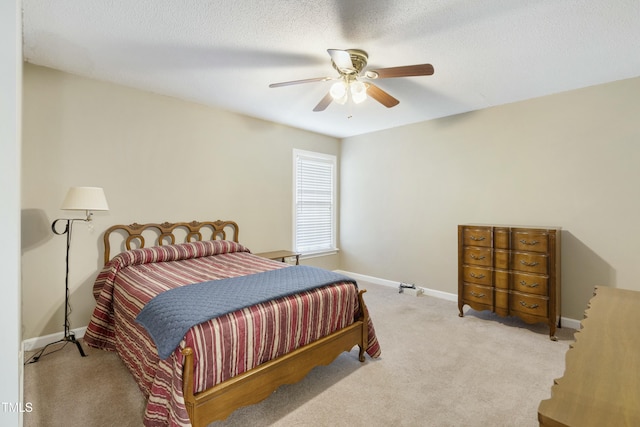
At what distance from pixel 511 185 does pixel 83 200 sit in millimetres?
4520

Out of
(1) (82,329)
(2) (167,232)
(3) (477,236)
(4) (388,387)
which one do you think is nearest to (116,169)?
(2) (167,232)

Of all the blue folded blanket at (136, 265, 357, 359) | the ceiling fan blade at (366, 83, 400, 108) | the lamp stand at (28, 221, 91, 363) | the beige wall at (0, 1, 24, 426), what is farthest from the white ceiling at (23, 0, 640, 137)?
the blue folded blanket at (136, 265, 357, 359)

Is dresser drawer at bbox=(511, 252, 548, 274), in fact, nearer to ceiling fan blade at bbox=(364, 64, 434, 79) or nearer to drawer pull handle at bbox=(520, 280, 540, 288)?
drawer pull handle at bbox=(520, 280, 540, 288)

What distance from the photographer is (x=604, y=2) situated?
1.81 meters

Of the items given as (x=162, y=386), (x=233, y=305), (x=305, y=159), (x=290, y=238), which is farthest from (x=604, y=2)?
(x=290, y=238)

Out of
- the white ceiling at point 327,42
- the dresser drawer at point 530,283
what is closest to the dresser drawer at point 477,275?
the dresser drawer at point 530,283

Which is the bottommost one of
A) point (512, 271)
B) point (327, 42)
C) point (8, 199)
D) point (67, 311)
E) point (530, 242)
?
point (67, 311)

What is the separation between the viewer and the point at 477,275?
3434 mm

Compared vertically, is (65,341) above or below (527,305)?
below

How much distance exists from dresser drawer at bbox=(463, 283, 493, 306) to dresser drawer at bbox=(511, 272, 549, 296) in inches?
10.3

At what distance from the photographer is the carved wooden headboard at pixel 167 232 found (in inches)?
125

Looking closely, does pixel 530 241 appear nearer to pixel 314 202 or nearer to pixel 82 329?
pixel 314 202

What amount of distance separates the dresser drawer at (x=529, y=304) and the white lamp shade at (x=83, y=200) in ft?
13.6

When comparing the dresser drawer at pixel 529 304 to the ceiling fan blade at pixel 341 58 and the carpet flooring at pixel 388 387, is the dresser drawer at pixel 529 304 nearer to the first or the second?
the carpet flooring at pixel 388 387
